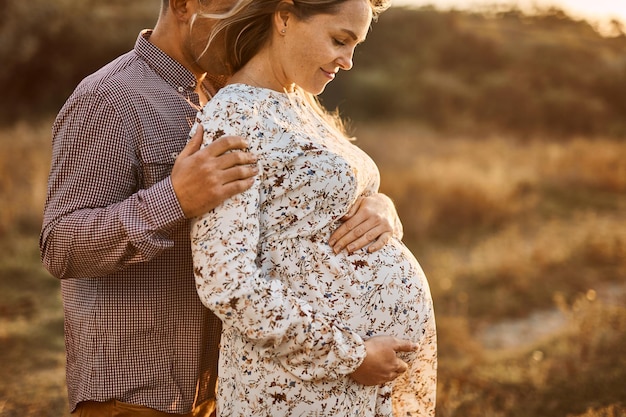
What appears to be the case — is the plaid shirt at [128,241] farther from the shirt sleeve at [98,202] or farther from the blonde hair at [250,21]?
the blonde hair at [250,21]

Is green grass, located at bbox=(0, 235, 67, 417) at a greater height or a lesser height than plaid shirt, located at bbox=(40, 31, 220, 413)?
lesser

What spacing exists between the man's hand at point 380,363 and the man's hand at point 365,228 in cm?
29

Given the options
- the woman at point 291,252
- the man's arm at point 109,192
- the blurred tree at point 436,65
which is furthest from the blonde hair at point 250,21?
the blurred tree at point 436,65

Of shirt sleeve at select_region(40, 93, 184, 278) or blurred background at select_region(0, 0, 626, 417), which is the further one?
blurred background at select_region(0, 0, 626, 417)

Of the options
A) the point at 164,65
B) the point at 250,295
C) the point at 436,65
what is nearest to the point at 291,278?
the point at 250,295

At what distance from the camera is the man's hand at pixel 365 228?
2.19m

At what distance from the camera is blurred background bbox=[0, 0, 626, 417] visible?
15.6 ft

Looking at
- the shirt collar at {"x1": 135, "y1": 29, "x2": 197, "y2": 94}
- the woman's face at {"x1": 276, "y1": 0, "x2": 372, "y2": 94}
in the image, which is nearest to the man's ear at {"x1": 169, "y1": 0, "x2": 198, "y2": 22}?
the shirt collar at {"x1": 135, "y1": 29, "x2": 197, "y2": 94}

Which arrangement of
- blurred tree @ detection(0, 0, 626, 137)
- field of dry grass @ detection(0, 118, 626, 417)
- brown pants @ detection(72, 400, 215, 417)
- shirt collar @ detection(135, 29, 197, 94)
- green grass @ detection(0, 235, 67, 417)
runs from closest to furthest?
brown pants @ detection(72, 400, 215, 417) → shirt collar @ detection(135, 29, 197, 94) → green grass @ detection(0, 235, 67, 417) → field of dry grass @ detection(0, 118, 626, 417) → blurred tree @ detection(0, 0, 626, 137)

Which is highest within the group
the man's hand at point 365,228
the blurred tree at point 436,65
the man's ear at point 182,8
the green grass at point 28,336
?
the man's ear at point 182,8

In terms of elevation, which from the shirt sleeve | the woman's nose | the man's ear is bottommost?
the shirt sleeve

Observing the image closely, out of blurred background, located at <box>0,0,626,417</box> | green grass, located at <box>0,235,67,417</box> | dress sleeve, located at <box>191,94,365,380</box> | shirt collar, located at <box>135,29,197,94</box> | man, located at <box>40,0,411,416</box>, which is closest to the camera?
dress sleeve, located at <box>191,94,365,380</box>

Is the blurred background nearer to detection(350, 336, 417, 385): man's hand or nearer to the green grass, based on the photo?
the green grass

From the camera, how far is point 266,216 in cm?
205
